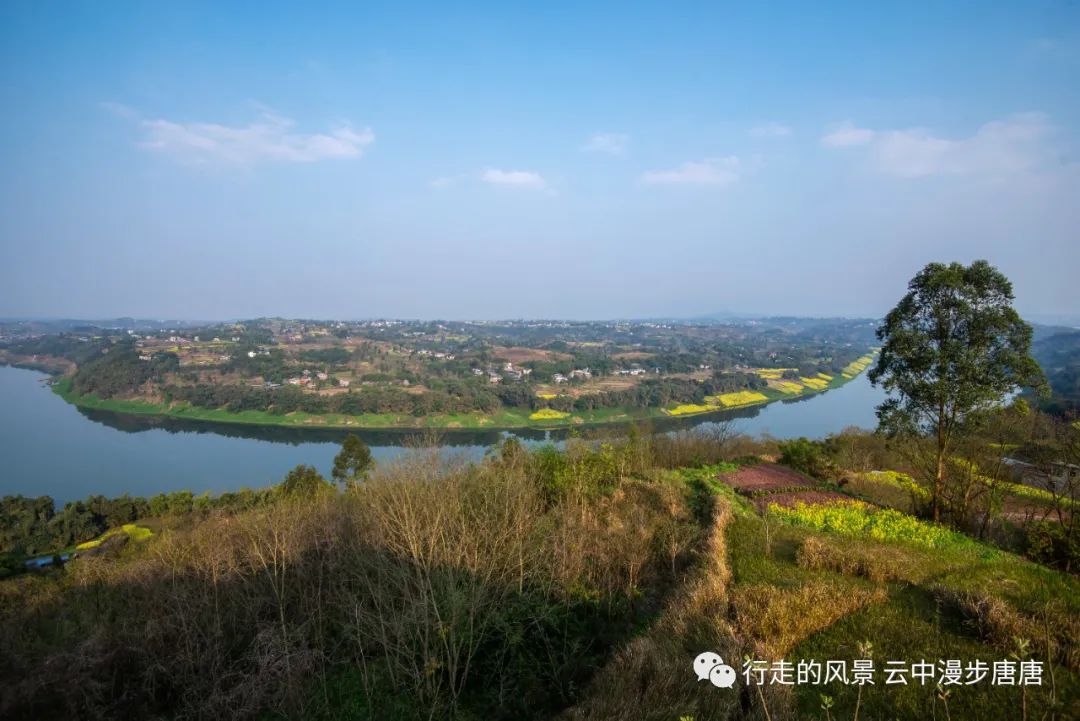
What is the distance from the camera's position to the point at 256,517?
1202cm

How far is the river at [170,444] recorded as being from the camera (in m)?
34.5

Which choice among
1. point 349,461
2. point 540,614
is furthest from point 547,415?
point 540,614

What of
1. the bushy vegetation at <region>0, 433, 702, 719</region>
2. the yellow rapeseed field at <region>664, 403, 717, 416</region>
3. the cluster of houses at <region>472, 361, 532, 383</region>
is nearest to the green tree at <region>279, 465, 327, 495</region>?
the bushy vegetation at <region>0, 433, 702, 719</region>

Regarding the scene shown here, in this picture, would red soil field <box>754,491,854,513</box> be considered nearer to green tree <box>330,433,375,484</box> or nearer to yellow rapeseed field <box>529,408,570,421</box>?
green tree <box>330,433,375,484</box>

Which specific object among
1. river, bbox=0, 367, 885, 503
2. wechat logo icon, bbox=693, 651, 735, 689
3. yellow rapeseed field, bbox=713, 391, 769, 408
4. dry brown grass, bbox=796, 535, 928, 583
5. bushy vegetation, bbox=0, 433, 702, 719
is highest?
wechat logo icon, bbox=693, 651, 735, 689

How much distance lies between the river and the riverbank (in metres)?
1.49

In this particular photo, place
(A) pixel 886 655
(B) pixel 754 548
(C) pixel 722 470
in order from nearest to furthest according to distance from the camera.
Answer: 1. (A) pixel 886 655
2. (B) pixel 754 548
3. (C) pixel 722 470

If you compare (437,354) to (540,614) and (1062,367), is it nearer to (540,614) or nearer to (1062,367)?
(1062,367)

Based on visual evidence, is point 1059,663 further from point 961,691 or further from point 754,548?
point 754,548

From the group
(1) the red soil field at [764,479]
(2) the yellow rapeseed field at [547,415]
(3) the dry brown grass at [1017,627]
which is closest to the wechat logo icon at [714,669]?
(3) the dry brown grass at [1017,627]

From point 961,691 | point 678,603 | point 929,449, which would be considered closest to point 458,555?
point 678,603

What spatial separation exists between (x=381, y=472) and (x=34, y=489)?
39101 mm

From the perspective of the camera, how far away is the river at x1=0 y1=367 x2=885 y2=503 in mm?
34531

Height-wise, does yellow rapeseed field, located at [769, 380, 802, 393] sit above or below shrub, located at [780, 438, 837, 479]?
below
